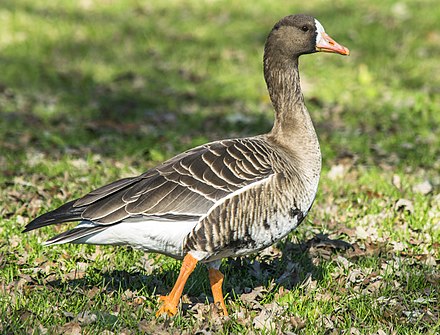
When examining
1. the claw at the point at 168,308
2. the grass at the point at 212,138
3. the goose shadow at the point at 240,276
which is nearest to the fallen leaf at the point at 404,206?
the grass at the point at 212,138

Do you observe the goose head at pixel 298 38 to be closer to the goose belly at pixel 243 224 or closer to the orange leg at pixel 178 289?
the goose belly at pixel 243 224

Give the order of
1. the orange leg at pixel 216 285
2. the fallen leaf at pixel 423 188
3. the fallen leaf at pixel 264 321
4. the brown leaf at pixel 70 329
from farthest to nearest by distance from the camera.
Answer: the fallen leaf at pixel 423 188 < the orange leg at pixel 216 285 < the fallen leaf at pixel 264 321 < the brown leaf at pixel 70 329

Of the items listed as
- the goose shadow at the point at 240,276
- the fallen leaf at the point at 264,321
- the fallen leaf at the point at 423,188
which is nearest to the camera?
the fallen leaf at the point at 264,321

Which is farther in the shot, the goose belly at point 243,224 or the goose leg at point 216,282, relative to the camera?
the goose leg at point 216,282

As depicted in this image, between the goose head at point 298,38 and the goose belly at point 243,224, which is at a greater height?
the goose head at point 298,38

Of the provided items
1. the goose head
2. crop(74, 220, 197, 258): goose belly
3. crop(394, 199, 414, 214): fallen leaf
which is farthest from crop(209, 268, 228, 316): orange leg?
crop(394, 199, 414, 214): fallen leaf

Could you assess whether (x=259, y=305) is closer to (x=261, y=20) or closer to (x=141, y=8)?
(x=261, y=20)

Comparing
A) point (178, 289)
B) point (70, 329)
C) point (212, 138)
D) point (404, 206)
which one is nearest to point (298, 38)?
point (178, 289)

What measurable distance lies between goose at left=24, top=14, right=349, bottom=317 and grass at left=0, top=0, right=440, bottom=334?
511 mm

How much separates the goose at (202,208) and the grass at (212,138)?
1.68 ft

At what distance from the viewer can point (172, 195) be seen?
5262 millimetres

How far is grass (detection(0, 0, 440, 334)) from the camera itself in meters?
5.43

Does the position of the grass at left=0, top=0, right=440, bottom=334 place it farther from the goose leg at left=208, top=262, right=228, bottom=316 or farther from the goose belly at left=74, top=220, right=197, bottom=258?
the goose belly at left=74, top=220, right=197, bottom=258

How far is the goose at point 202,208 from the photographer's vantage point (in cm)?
516
